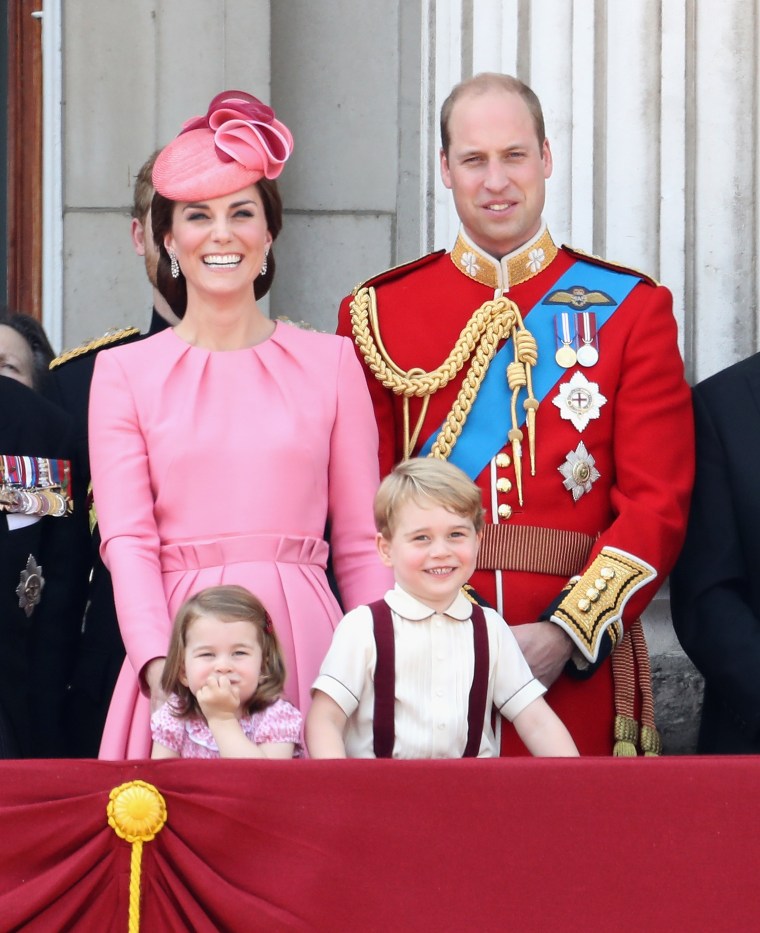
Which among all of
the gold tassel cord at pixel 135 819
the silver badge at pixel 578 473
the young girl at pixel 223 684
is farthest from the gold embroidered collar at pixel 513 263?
the gold tassel cord at pixel 135 819

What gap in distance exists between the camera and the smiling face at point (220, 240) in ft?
9.96

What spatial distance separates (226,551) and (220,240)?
51 centimetres

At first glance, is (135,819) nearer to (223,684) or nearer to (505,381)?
(223,684)

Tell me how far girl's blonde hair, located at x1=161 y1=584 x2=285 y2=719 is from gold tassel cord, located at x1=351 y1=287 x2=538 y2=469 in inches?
26.9

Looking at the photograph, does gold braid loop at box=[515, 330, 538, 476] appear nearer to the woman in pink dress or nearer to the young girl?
the woman in pink dress

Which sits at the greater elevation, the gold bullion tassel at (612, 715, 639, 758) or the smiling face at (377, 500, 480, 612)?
the smiling face at (377, 500, 480, 612)

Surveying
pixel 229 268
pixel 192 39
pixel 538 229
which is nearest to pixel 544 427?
pixel 538 229

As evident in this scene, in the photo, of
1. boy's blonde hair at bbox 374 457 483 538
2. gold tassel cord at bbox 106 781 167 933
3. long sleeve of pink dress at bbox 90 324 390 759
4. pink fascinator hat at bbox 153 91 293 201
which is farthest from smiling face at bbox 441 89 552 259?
gold tassel cord at bbox 106 781 167 933

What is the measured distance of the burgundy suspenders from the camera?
2.73 meters

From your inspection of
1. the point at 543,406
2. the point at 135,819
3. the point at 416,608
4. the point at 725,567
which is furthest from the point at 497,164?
the point at 135,819

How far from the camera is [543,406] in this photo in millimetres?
3324

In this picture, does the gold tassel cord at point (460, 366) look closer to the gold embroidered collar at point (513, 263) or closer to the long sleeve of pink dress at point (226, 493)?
the gold embroidered collar at point (513, 263)

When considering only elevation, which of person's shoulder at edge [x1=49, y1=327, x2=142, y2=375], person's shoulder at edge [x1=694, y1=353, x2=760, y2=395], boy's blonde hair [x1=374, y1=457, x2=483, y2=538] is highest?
person's shoulder at edge [x1=49, y1=327, x2=142, y2=375]

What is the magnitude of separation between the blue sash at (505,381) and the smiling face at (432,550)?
0.54m
